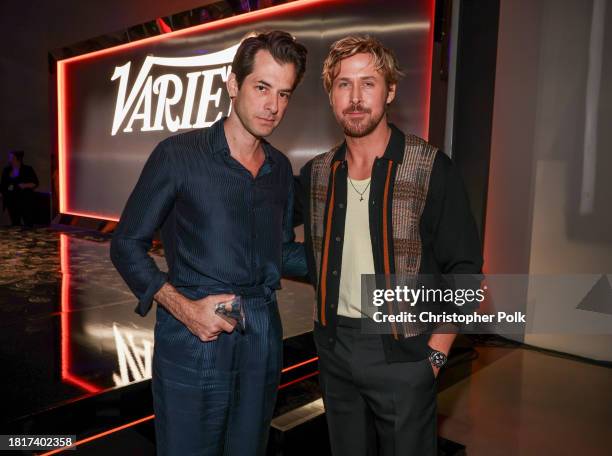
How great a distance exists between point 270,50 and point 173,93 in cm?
539

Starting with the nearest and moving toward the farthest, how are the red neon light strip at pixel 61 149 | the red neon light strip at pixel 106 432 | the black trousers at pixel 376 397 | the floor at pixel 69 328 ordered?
1. the black trousers at pixel 376 397
2. the red neon light strip at pixel 106 432
3. the floor at pixel 69 328
4. the red neon light strip at pixel 61 149

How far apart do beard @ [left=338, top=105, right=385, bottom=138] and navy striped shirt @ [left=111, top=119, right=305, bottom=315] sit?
350mm

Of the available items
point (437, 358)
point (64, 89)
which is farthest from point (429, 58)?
point (64, 89)

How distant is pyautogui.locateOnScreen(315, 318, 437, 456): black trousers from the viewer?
5.42 feet

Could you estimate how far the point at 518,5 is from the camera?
171 inches

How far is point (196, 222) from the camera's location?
5.08 feet

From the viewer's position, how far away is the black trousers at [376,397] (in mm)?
1652

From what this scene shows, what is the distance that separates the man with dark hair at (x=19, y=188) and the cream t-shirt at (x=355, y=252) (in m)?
8.98

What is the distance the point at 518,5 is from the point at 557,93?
0.84 m

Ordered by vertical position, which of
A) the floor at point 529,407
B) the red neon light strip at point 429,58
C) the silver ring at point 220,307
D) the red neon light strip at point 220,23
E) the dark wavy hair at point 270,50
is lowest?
the floor at point 529,407

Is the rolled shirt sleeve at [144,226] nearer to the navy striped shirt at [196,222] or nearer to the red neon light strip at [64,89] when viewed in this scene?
the navy striped shirt at [196,222]

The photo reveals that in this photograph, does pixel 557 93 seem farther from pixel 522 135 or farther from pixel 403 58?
pixel 403 58

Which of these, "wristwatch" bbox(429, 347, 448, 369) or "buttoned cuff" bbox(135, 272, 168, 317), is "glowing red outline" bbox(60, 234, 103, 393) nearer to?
"buttoned cuff" bbox(135, 272, 168, 317)

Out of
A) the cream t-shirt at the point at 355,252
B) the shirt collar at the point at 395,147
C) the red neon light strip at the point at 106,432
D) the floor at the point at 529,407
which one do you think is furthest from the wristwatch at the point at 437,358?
the floor at the point at 529,407
